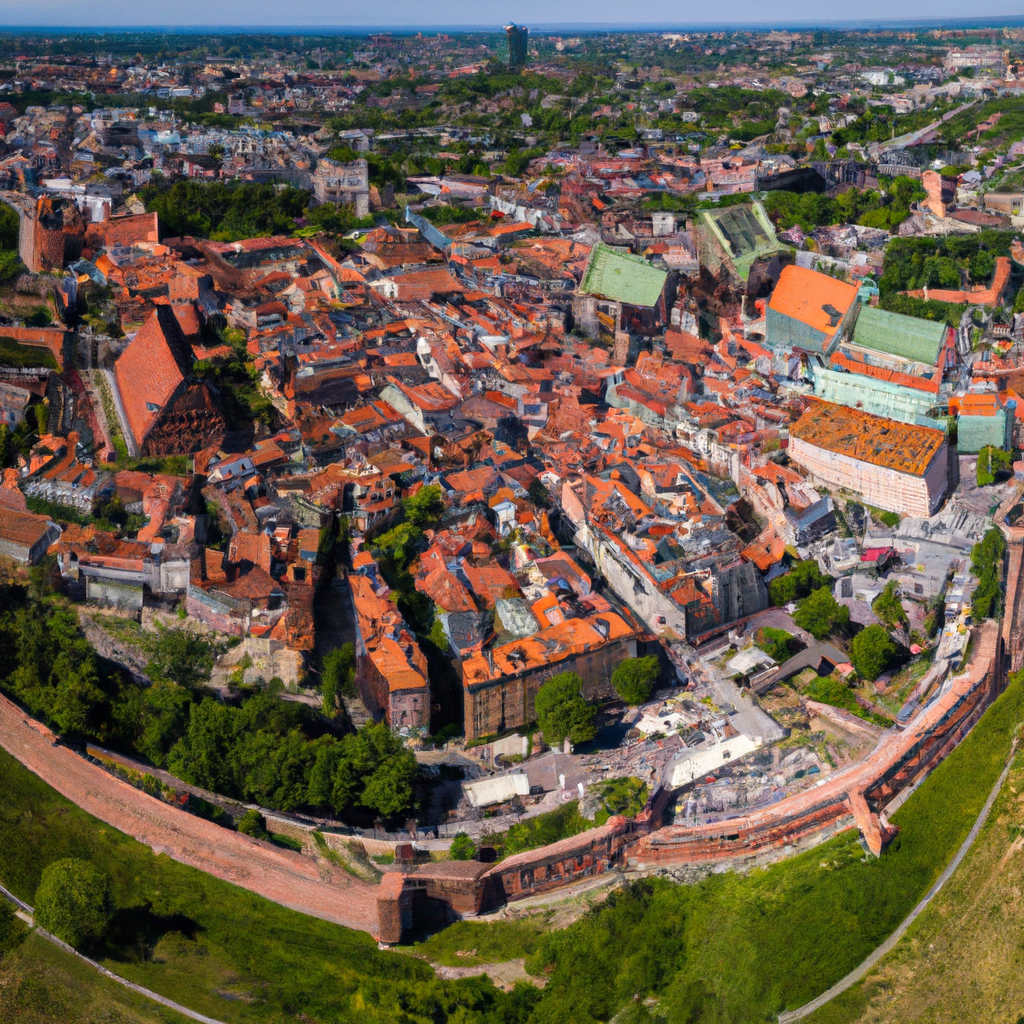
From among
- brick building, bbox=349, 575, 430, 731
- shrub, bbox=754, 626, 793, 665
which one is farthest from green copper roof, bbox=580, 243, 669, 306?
brick building, bbox=349, 575, 430, 731

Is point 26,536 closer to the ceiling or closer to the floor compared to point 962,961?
closer to the ceiling

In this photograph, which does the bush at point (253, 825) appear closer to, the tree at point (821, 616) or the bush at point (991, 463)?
the tree at point (821, 616)

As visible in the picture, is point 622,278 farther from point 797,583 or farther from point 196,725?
point 196,725

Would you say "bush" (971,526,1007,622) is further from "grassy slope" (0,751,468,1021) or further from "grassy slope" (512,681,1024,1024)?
"grassy slope" (0,751,468,1021)

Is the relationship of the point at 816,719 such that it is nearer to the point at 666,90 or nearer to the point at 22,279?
the point at 22,279

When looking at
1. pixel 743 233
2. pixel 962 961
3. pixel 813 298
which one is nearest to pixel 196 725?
pixel 962 961

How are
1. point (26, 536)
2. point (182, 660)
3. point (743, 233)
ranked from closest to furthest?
point (182, 660)
point (26, 536)
point (743, 233)
